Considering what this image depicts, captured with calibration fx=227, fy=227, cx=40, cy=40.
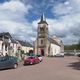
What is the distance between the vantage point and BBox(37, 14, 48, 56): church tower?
297 ft

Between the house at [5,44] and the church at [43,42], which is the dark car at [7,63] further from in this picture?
the church at [43,42]

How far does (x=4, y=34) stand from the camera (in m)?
63.7

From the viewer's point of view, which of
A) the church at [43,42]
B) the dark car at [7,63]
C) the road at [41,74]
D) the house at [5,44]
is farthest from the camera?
the church at [43,42]

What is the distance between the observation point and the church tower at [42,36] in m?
90.4

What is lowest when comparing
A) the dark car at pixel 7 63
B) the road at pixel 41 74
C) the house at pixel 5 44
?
the road at pixel 41 74

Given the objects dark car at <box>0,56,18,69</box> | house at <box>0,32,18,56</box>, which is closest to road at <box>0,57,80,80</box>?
dark car at <box>0,56,18,69</box>

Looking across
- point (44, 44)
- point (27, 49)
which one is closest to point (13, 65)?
point (44, 44)

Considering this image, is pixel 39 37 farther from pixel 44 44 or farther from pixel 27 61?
pixel 27 61

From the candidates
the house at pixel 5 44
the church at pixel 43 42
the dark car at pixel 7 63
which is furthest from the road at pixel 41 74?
the church at pixel 43 42

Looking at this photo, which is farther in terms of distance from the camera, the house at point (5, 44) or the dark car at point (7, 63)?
the house at point (5, 44)

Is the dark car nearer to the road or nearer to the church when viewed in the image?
the road

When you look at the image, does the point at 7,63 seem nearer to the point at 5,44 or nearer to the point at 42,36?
the point at 5,44

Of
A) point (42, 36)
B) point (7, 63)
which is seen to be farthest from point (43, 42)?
point (7, 63)

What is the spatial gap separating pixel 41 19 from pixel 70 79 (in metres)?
76.9
